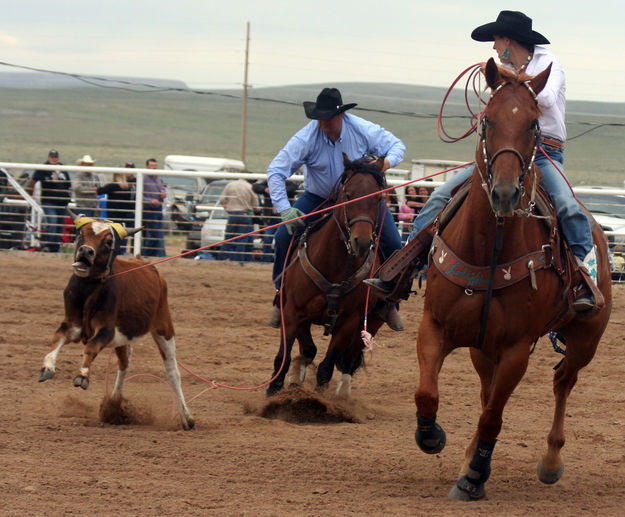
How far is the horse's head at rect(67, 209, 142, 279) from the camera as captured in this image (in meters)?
6.81

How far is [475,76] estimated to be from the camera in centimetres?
584

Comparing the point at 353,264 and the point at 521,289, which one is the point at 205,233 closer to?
the point at 353,264

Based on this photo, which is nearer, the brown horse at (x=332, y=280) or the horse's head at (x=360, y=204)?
Result: the horse's head at (x=360, y=204)

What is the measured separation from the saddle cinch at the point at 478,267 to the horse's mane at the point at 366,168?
1.70 m

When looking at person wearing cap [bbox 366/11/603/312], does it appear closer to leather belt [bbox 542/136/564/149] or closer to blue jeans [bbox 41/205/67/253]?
leather belt [bbox 542/136/564/149]

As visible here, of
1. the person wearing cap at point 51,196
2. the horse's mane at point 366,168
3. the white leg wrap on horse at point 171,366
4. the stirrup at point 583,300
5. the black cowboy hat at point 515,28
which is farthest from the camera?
the person wearing cap at point 51,196

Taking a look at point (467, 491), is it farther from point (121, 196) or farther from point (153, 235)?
point (121, 196)

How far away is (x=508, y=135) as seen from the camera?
483 cm

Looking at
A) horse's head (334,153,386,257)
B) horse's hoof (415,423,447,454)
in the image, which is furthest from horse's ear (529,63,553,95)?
horse's head (334,153,386,257)

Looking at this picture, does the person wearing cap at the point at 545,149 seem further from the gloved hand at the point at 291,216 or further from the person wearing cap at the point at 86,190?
the person wearing cap at the point at 86,190

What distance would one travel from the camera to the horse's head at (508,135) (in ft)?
15.2

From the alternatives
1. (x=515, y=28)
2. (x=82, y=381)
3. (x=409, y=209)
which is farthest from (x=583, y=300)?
(x=409, y=209)

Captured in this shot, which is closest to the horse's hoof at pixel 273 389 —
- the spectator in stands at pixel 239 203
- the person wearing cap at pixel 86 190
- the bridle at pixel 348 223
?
the bridle at pixel 348 223

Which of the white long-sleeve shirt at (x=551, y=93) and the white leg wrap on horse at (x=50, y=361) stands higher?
the white long-sleeve shirt at (x=551, y=93)
